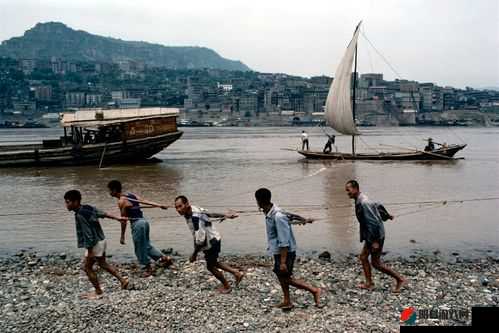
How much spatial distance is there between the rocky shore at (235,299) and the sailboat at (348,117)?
25.3 m

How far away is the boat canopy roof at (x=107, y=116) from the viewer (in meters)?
31.0

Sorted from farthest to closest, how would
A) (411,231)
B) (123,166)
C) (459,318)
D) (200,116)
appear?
(200,116) → (123,166) → (411,231) → (459,318)

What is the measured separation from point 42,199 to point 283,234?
16.2 meters

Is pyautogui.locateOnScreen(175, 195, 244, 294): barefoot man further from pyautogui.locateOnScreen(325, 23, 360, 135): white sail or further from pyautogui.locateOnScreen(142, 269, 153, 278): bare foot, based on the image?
pyautogui.locateOnScreen(325, 23, 360, 135): white sail

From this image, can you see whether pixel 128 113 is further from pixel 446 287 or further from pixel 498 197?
pixel 446 287

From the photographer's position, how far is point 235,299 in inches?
284

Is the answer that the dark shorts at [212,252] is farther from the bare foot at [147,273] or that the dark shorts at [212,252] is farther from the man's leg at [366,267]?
the man's leg at [366,267]

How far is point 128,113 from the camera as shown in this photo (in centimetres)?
3291

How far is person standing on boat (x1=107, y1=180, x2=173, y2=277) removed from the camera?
8.08 meters

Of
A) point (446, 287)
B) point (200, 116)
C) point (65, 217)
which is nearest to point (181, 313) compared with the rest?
point (446, 287)

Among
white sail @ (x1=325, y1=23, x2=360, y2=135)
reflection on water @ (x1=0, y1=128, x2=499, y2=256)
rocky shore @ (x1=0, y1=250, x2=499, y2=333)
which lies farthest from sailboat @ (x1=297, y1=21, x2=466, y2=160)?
rocky shore @ (x1=0, y1=250, x2=499, y2=333)

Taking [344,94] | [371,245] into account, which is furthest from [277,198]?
[344,94]

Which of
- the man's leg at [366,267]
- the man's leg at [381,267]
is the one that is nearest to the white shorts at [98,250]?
the man's leg at [366,267]

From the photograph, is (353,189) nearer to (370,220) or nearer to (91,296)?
(370,220)
